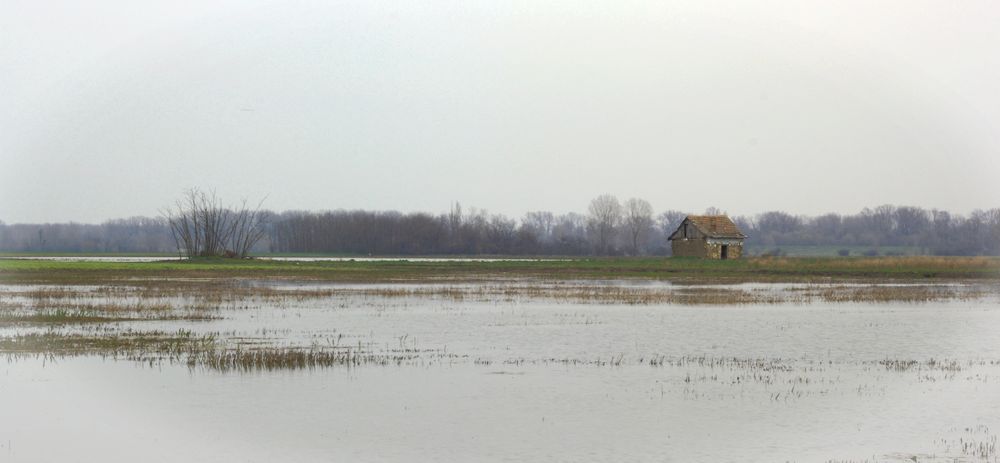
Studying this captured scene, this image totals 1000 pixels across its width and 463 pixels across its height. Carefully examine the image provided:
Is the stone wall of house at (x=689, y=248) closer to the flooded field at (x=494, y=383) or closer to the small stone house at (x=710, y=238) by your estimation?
the small stone house at (x=710, y=238)

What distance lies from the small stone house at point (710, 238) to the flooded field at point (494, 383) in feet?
203

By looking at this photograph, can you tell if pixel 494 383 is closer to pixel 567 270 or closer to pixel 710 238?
pixel 567 270

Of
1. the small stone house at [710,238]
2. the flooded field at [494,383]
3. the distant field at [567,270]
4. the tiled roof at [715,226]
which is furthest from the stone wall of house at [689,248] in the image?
the flooded field at [494,383]

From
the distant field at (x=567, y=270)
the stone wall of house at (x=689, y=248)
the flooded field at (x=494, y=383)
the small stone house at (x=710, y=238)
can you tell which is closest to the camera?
the flooded field at (x=494, y=383)

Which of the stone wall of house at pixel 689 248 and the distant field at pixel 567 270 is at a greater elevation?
the stone wall of house at pixel 689 248

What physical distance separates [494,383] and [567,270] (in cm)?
6018

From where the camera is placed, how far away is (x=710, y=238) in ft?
329

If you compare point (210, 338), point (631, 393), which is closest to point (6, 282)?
point (210, 338)

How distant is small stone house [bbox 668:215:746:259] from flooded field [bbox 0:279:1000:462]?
2438 inches

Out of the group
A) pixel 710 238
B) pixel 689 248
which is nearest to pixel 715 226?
pixel 710 238

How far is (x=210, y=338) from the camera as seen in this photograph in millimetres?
26984

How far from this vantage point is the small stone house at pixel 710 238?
100562 mm

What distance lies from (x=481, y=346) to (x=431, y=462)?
1246 centimetres

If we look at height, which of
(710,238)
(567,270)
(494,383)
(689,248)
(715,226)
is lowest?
(494,383)
